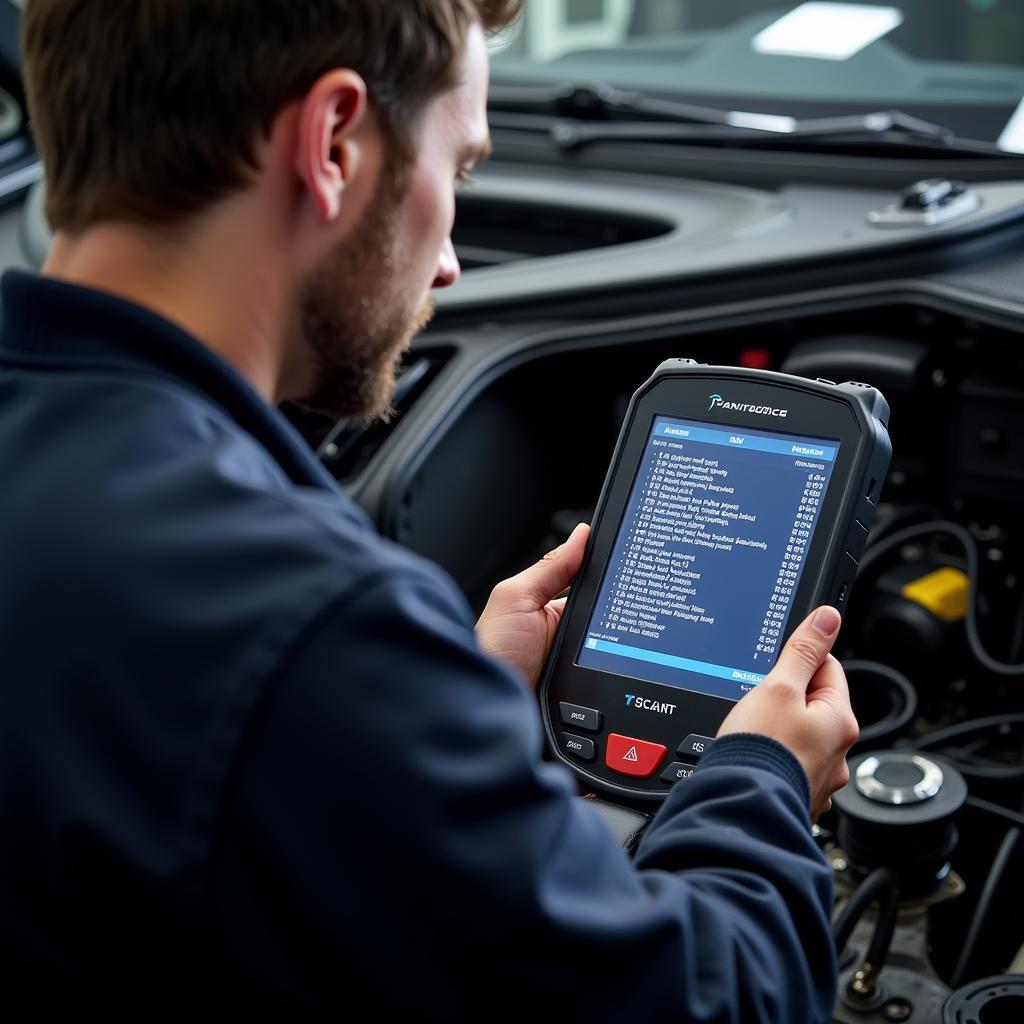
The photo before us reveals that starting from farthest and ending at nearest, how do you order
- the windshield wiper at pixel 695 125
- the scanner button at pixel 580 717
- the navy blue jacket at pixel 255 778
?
the windshield wiper at pixel 695 125
the scanner button at pixel 580 717
the navy blue jacket at pixel 255 778

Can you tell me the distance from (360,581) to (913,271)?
3.21 ft

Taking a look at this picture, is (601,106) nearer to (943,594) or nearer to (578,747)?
(943,594)

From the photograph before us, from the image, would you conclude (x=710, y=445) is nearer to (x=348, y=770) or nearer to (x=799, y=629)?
(x=799, y=629)

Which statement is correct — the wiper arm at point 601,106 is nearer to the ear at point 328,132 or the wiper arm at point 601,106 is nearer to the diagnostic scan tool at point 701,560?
the diagnostic scan tool at point 701,560

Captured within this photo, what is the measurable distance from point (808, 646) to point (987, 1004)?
0.39m

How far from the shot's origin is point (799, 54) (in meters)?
1.80

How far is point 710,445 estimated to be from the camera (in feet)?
3.45

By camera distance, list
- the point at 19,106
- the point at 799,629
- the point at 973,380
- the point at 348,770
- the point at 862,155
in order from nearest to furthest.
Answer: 1. the point at 348,770
2. the point at 799,629
3. the point at 973,380
4. the point at 862,155
5. the point at 19,106

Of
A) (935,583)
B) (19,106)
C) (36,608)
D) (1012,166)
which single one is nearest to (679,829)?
(36,608)

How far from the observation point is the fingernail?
2.88ft

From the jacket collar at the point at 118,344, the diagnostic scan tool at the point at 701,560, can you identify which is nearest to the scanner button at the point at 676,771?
the diagnostic scan tool at the point at 701,560

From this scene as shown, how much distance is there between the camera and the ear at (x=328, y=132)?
703mm

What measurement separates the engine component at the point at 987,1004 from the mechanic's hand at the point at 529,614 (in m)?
0.40

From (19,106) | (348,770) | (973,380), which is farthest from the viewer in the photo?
(19,106)
